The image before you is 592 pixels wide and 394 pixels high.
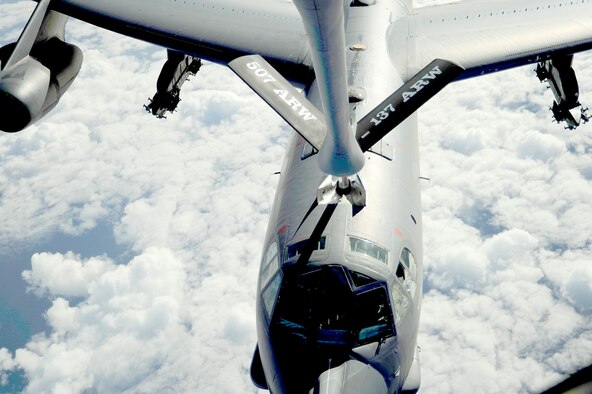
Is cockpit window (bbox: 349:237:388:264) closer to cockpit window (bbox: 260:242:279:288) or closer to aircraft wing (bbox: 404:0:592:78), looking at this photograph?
cockpit window (bbox: 260:242:279:288)

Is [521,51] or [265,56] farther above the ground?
[521,51]

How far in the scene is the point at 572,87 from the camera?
1923 cm

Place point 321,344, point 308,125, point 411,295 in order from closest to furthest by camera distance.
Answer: point 308,125, point 321,344, point 411,295

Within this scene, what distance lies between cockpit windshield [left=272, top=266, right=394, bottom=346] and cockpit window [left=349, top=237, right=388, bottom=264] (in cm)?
55

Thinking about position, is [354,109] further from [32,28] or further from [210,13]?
[32,28]

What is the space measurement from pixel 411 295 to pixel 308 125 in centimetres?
463

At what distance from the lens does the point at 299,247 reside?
9414mm

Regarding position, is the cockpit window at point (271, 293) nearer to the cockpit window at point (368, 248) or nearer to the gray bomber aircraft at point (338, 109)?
the gray bomber aircraft at point (338, 109)

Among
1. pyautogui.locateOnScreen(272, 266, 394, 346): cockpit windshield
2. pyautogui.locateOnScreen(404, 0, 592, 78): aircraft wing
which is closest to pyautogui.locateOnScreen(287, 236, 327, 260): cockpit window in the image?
pyautogui.locateOnScreen(272, 266, 394, 346): cockpit windshield

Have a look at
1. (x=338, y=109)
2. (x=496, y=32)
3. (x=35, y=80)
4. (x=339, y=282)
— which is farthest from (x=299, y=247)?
(x=496, y=32)

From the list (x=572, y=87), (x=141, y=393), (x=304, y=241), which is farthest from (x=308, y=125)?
(x=141, y=393)

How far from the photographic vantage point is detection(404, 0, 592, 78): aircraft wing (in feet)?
49.2

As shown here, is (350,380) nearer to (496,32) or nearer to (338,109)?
(338,109)

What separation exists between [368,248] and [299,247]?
1.45 m
